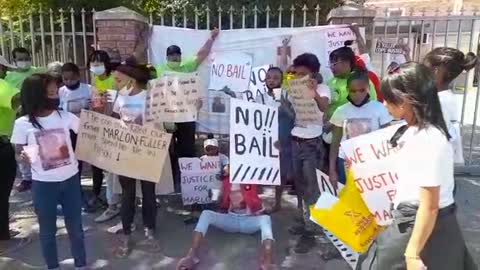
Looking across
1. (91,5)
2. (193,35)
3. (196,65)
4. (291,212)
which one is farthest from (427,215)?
(91,5)

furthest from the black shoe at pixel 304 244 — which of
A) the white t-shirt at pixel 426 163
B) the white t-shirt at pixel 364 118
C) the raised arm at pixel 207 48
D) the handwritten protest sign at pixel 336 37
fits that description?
the raised arm at pixel 207 48

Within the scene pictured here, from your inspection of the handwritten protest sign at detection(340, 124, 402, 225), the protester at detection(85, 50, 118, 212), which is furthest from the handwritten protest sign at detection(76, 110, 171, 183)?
the handwritten protest sign at detection(340, 124, 402, 225)

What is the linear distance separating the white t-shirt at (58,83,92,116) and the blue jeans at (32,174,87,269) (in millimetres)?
1642

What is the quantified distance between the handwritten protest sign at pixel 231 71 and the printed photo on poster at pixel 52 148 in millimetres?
2603

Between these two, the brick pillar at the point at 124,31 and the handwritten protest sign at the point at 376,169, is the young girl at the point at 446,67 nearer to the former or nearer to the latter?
the handwritten protest sign at the point at 376,169

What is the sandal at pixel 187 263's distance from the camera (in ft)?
13.3

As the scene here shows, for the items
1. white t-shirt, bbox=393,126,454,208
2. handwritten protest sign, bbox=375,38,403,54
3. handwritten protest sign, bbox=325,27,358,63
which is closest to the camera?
white t-shirt, bbox=393,126,454,208

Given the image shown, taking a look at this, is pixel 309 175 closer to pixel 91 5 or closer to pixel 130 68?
pixel 130 68

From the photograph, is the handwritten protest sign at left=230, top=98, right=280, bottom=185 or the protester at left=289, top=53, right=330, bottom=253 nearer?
the handwritten protest sign at left=230, top=98, right=280, bottom=185

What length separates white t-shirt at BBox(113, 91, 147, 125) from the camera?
4406 millimetres

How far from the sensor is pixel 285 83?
490 cm

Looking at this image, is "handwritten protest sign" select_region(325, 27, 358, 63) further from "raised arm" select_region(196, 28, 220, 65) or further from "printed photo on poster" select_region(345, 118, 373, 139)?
"printed photo on poster" select_region(345, 118, 373, 139)

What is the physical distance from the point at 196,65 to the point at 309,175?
235 centimetres

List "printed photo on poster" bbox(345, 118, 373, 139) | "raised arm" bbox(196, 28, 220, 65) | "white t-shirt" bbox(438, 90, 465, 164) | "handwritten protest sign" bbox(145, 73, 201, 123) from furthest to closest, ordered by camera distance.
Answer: "raised arm" bbox(196, 28, 220, 65) → "handwritten protest sign" bbox(145, 73, 201, 123) → "printed photo on poster" bbox(345, 118, 373, 139) → "white t-shirt" bbox(438, 90, 465, 164)
